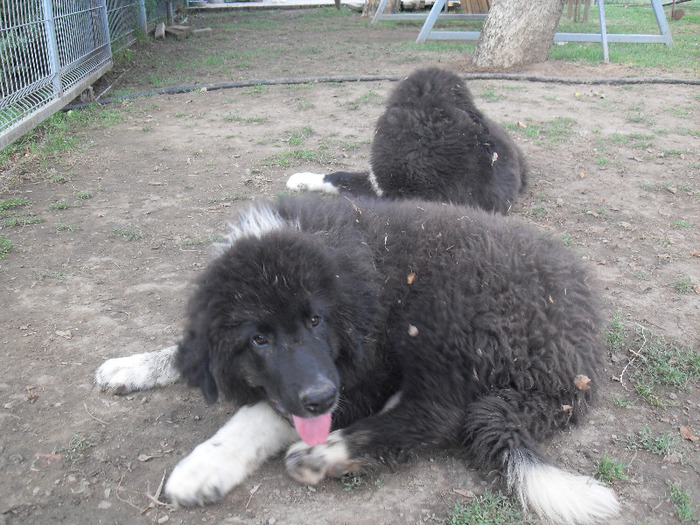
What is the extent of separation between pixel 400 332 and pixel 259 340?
0.70m

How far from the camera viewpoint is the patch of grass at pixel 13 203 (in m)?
5.34

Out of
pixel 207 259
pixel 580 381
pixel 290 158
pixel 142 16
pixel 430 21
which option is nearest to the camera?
pixel 580 381

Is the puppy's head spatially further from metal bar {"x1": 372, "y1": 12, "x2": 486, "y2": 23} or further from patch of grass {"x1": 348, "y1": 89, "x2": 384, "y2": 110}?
metal bar {"x1": 372, "y1": 12, "x2": 486, "y2": 23}

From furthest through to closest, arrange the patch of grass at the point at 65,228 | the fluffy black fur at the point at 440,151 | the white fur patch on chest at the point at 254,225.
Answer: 1. the patch of grass at the point at 65,228
2. the fluffy black fur at the point at 440,151
3. the white fur patch on chest at the point at 254,225

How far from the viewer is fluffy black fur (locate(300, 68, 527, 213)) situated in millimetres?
4715

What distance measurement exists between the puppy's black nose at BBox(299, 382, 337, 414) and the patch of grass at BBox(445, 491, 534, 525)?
0.68 m

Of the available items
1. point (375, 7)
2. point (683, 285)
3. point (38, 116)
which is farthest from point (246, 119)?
point (375, 7)

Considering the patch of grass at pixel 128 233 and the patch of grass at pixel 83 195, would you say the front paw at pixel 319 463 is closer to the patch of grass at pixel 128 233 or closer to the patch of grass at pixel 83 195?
the patch of grass at pixel 128 233

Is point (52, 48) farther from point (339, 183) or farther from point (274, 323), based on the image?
point (274, 323)

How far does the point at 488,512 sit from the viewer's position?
2.41 metres

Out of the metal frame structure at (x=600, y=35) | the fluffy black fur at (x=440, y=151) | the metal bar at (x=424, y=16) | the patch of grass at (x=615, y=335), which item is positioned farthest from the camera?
the metal bar at (x=424, y=16)

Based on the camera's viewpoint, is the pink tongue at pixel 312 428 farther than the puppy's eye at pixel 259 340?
Yes

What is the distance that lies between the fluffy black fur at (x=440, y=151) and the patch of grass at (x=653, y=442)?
2.26 meters

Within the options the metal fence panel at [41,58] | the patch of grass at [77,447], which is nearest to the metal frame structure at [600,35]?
the metal fence panel at [41,58]
